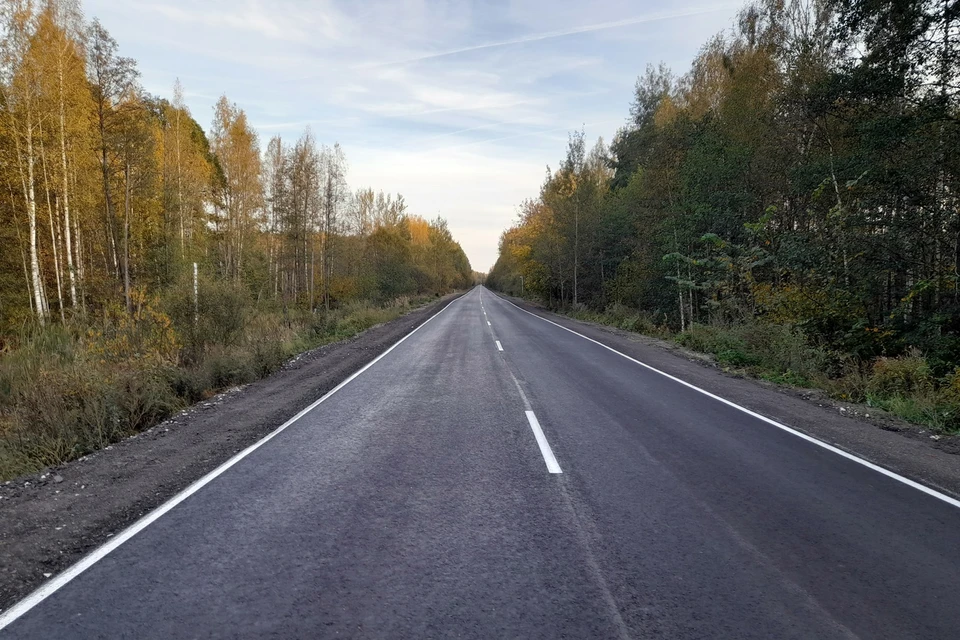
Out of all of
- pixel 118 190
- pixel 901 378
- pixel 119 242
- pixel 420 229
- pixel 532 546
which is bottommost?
pixel 532 546

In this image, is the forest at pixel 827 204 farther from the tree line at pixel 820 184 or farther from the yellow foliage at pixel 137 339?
the yellow foliage at pixel 137 339

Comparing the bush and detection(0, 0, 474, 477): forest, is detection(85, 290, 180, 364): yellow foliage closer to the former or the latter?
detection(0, 0, 474, 477): forest

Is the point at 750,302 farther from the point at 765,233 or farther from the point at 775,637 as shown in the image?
the point at 775,637

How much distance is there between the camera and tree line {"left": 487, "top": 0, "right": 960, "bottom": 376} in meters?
10.1

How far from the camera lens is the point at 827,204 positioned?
48.2ft

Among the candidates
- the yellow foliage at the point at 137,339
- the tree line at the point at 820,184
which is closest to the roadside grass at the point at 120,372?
the yellow foliage at the point at 137,339

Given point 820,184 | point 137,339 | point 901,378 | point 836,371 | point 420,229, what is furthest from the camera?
point 420,229

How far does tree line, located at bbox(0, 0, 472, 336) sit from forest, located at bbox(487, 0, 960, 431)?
1559 cm

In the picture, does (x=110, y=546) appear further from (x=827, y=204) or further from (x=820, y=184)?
(x=827, y=204)

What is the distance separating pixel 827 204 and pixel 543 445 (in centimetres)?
1439

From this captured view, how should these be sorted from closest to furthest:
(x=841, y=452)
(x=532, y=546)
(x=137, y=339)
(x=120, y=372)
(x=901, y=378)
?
(x=532, y=546) → (x=841, y=452) → (x=120, y=372) → (x=901, y=378) → (x=137, y=339)

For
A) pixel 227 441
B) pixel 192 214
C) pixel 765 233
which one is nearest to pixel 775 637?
pixel 227 441

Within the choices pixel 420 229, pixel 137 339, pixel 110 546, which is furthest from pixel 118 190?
pixel 420 229

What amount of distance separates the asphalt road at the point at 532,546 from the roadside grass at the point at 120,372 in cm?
275
